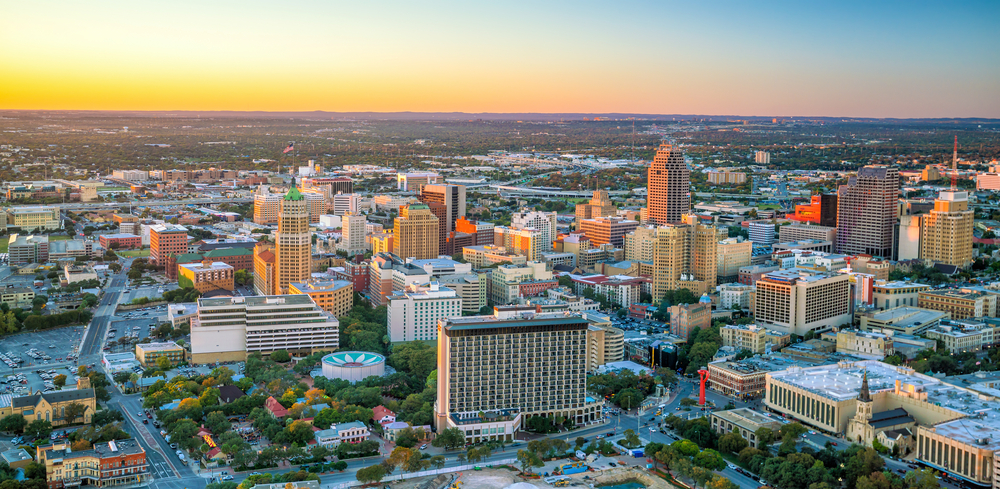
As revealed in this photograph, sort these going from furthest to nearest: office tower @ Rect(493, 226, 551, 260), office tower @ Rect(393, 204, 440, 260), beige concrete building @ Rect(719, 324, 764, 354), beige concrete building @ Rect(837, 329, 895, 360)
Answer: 1. office tower @ Rect(493, 226, 551, 260)
2. office tower @ Rect(393, 204, 440, 260)
3. beige concrete building @ Rect(719, 324, 764, 354)
4. beige concrete building @ Rect(837, 329, 895, 360)

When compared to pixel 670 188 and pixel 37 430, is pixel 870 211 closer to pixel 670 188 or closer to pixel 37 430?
pixel 670 188

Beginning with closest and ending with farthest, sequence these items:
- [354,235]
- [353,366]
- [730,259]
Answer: [353,366] → [730,259] → [354,235]

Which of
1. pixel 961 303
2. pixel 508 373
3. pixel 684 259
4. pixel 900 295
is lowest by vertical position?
pixel 508 373

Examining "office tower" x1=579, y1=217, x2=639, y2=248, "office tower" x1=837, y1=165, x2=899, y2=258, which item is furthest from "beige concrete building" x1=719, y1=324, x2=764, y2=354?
"office tower" x1=837, y1=165, x2=899, y2=258

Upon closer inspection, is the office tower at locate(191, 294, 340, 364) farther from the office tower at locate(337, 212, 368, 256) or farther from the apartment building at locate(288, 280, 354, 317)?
the office tower at locate(337, 212, 368, 256)

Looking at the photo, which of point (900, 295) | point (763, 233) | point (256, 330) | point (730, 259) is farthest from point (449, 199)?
point (900, 295)

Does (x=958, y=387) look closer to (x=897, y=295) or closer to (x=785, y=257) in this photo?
(x=897, y=295)

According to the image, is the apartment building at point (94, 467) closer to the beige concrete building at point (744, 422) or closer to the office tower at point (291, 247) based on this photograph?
the beige concrete building at point (744, 422)

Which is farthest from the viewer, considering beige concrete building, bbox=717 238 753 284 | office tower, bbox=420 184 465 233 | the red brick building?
the red brick building
